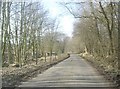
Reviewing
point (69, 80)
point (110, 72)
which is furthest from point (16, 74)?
point (110, 72)

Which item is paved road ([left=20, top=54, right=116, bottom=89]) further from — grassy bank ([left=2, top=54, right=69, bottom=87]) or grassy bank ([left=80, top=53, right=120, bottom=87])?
grassy bank ([left=2, top=54, right=69, bottom=87])

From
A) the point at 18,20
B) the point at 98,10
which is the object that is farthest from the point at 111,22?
the point at 18,20

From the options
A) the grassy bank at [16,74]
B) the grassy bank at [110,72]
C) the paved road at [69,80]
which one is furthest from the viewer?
the grassy bank at [110,72]

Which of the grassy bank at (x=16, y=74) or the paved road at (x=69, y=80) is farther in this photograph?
the grassy bank at (x=16, y=74)

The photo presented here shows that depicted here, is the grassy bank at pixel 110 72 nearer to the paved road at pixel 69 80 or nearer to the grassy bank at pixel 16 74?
the paved road at pixel 69 80

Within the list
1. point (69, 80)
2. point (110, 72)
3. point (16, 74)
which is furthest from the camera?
point (110, 72)

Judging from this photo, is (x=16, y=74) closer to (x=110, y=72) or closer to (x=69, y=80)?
(x=69, y=80)

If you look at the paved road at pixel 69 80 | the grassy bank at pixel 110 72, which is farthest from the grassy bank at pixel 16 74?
the grassy bank at pixel 110 72

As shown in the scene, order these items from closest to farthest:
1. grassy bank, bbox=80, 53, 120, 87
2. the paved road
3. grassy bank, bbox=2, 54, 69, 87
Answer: the paved road, grassy bank, bbox=2, 54, 69, 87, grassy bank, bbox=80, 53, 120, 87

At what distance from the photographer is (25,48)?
1064 inches

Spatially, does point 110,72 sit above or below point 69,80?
above

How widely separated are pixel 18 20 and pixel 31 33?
15.4 feet

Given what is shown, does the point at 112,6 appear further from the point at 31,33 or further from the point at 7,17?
the point at 31,33

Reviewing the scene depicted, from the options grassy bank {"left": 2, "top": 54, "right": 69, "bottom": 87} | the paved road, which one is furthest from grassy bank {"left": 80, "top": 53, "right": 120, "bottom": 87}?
grassy bank {"left": 2, "top": 54, "right": 69, "bottom": 87}
